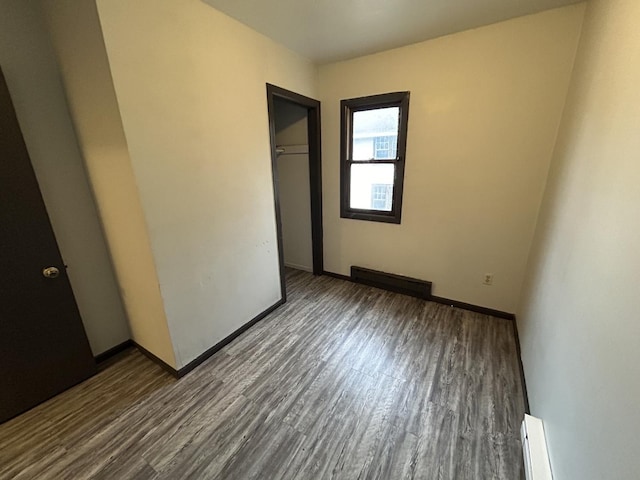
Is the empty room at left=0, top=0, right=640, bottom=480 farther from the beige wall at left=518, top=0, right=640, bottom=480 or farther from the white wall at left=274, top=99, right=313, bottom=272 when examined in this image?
the white wall at left=274, top=99, right=313, bottom=272

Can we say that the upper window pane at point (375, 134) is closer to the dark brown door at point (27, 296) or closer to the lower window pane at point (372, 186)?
the lower window pane at point (372, 186)

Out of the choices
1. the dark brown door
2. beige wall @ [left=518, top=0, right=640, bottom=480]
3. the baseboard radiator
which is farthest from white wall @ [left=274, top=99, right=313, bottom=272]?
the baseboard radiator

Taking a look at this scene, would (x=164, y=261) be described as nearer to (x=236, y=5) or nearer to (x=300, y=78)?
(x=236, y=5)

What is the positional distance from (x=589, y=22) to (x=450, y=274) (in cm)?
211

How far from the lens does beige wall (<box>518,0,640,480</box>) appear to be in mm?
805

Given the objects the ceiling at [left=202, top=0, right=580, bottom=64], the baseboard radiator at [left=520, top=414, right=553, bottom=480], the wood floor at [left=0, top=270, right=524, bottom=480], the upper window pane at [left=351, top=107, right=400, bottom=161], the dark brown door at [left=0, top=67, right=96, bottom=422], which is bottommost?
the wood floor at [left=0, top=270, right=524, bottom=480]

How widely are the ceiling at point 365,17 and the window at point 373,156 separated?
0.52 m

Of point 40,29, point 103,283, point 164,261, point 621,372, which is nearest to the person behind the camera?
point 621,372

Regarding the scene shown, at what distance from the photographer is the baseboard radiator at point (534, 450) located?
1.18 meters

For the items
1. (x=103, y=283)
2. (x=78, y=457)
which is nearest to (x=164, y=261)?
(x=103, y=283)

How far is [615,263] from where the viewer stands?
0.93 meters

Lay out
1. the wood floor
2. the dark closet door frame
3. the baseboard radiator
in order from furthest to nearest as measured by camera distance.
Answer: the dark closet door frame
the wood floor
the baseboard radiator

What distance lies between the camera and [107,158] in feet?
5.42

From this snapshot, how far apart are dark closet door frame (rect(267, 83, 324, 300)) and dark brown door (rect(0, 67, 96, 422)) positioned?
5.37 feet
